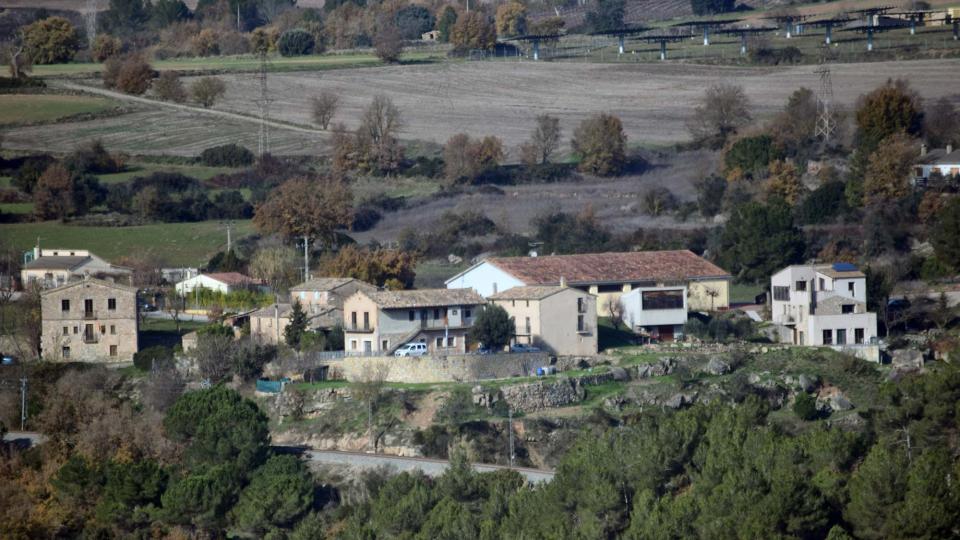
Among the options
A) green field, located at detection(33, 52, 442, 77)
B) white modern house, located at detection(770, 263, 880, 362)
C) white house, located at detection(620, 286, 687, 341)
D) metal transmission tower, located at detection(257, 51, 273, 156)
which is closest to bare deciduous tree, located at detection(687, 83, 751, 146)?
metal transmission tower, located at detection(257, 51, 273, 156)

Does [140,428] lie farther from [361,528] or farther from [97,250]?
[97,250]

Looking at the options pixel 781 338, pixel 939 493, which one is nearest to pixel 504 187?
pixel 781 338

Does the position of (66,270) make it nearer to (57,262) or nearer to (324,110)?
(57,262)

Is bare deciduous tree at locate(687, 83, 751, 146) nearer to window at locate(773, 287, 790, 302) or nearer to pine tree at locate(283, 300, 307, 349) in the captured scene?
window at locate(773, 287, 790, 302)

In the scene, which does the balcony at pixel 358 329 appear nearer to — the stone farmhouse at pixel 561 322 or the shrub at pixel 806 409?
the stone farmhouse at pixel 561 322

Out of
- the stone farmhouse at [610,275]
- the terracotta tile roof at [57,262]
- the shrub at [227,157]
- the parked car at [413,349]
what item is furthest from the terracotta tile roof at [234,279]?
the shrub at [227,157]

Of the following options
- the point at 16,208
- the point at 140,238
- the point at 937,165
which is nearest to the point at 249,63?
the point at 16,208

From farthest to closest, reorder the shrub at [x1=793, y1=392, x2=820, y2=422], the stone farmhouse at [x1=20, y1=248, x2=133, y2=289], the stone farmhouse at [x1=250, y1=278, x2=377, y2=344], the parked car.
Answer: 1. the stone farmhouse at [x1=20, y1=248, x2=133, y2=289]
2. the stone farmhouse at [x1=250, y1=278, x2=377, y2=344]
3. the parked car
4. the shrub at [x1=793, y1=392, x2=820, y2=422]
